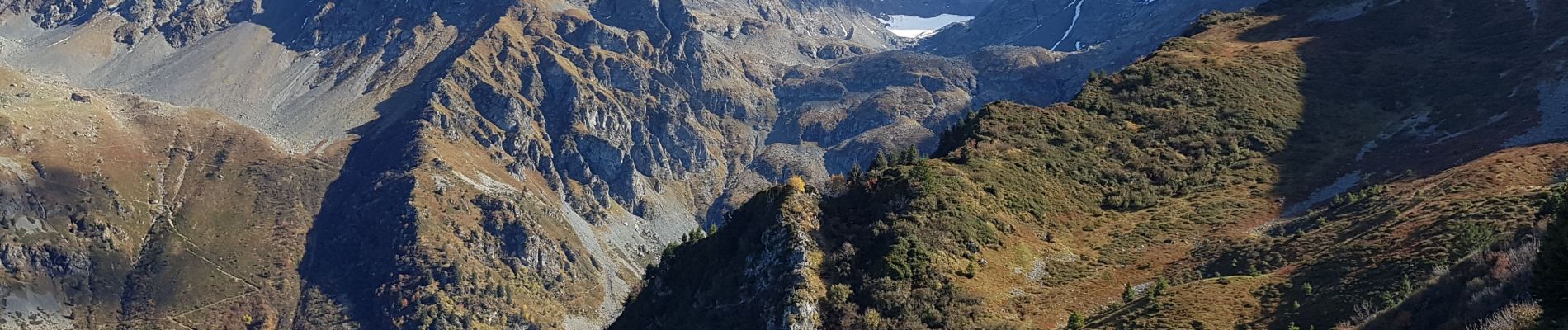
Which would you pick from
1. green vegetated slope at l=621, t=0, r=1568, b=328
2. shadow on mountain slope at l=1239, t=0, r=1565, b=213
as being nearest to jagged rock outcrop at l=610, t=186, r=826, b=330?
green vegetated slope at l=621, t=0, r=1568, b=328

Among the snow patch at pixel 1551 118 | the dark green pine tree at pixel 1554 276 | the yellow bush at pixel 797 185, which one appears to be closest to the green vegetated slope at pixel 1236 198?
the snow patch at pixel 1551 118

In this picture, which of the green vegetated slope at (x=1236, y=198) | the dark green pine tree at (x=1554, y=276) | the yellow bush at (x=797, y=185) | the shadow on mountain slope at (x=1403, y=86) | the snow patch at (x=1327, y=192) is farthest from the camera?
the shadow on mountain slope at (x=1403, y=86)

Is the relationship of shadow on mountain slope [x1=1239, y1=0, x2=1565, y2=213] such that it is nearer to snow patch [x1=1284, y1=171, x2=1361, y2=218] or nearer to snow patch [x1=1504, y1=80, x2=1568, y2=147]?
snow patch [x1=1284, y1=171, x2=1361, y2=218]

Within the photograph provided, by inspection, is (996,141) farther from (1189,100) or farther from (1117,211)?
(1189,100)

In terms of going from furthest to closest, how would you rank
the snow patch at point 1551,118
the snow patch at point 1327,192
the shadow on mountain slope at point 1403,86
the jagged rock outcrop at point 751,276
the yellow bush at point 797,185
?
the shadow on mountain slope at point 1403,86
the snow patch at point 1551,118
the yellow bush at point 797,185
the snow patch at point 1327,192
the jagged rock outcrop at point 751,276

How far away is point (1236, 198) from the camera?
7256 cm

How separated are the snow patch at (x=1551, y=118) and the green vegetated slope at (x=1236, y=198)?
67 cm

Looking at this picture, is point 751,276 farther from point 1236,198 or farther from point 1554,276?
point 1554,276

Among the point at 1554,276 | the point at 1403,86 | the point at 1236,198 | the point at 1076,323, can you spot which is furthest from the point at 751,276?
the point at 1403,86

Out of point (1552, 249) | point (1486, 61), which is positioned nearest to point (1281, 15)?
point (1486, 61)

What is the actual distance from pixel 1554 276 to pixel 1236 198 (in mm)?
40580

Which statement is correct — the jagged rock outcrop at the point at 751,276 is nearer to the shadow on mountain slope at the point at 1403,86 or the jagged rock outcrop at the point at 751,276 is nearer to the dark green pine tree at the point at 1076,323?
the dark green pine tree at the point at 1076,323

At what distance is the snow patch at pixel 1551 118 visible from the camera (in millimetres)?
70938

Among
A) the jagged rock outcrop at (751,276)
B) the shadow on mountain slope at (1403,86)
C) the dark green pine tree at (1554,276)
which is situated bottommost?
the jagged rock outcrop at (751,276)
